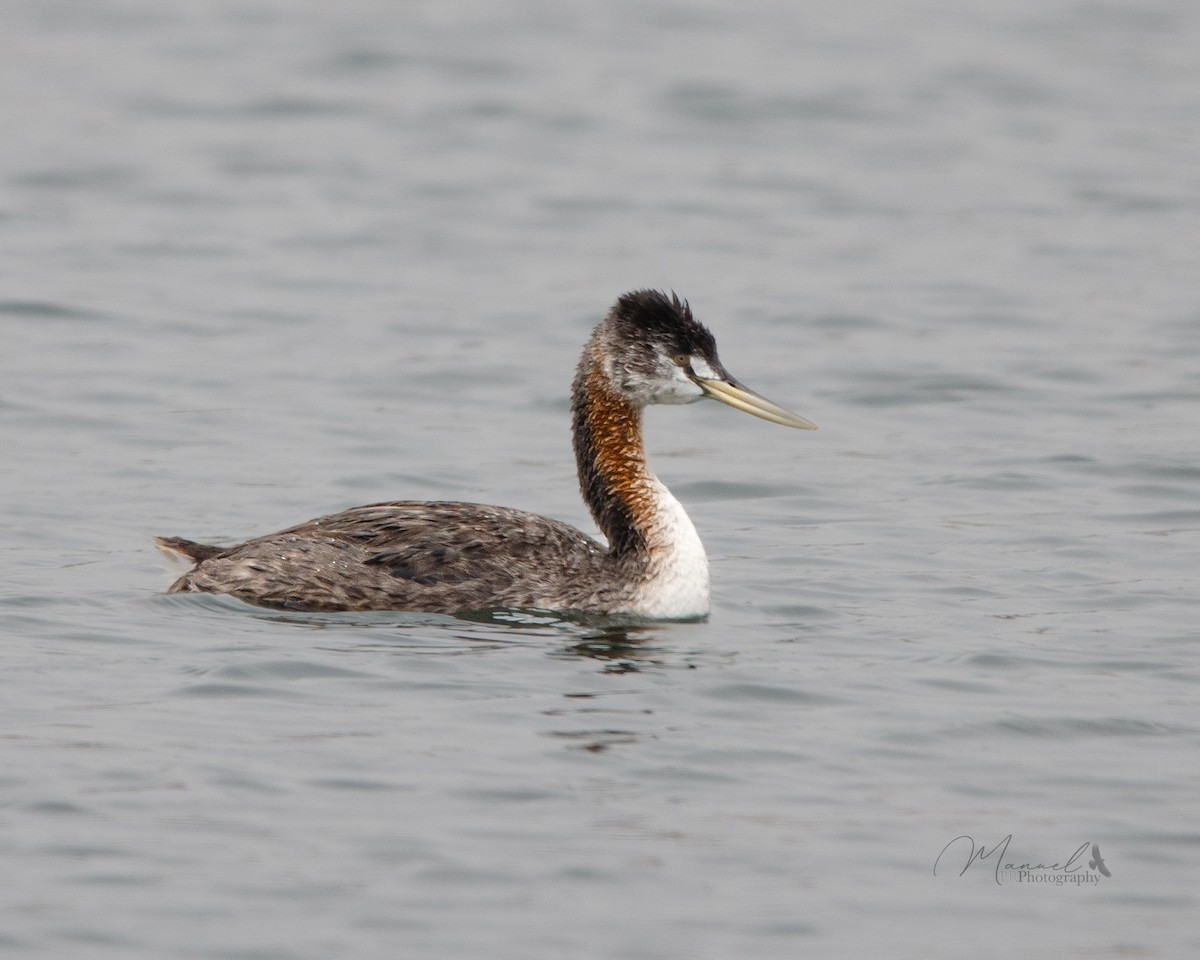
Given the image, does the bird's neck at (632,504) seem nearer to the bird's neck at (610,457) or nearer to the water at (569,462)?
the bird's neck at (610,457)

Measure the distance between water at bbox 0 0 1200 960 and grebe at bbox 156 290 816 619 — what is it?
21 cm

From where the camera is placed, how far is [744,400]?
11.5 metres

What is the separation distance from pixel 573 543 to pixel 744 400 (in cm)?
117

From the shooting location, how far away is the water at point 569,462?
25.1 feet

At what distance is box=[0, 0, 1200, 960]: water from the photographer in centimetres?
764

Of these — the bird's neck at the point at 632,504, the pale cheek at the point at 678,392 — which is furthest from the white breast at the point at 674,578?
the pale cheek at the point at 678,392

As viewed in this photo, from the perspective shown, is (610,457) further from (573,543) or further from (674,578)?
(674,578)

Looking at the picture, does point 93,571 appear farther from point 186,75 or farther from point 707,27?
point 707,27

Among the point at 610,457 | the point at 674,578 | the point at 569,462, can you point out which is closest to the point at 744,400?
the point at 610,457

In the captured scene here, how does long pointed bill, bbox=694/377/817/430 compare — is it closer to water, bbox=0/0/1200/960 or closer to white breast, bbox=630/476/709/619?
white breast, bbox=630/476/709/619

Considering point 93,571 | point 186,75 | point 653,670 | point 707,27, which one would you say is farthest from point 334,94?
point 653,670

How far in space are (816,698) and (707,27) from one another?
20778 millimetres

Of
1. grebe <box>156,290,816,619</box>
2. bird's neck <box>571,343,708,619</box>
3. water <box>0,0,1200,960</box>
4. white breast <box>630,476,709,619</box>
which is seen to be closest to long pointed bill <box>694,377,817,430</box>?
grebe <box>156,290,816,619</box>

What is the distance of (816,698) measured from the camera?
31.7ft
